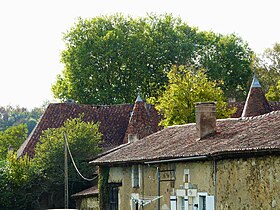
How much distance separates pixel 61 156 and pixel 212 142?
24.2 m

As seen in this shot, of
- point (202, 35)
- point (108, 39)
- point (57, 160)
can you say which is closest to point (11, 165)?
point (57, 160)

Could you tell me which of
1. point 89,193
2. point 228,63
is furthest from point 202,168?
point 228,63

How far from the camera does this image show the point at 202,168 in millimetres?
38312

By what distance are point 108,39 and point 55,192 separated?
114 feet

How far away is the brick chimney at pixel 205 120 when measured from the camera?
41.3 meters

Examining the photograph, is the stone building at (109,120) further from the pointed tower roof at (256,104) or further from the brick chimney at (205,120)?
the brick chimney at (205,120)

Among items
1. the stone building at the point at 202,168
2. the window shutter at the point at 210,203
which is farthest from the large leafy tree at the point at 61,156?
the window shutter at the point at 210,203

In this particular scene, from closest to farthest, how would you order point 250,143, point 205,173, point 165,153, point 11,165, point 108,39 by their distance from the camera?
point 250,143 → point 205,173 → point 165,153 → point 11,165 → point 108,39

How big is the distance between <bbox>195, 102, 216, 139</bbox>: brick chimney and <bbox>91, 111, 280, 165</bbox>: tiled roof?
0.35 meters

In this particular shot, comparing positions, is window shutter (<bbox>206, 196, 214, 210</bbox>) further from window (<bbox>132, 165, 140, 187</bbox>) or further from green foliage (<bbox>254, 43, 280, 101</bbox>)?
green foliage (<bbox>254, 43, 280, 101</bbox>)

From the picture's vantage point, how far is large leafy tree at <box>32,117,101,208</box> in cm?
6144

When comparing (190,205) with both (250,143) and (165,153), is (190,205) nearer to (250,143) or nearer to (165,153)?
(165,153)

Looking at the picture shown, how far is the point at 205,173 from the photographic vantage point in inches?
1496

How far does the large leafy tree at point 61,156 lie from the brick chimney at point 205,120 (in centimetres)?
2072
